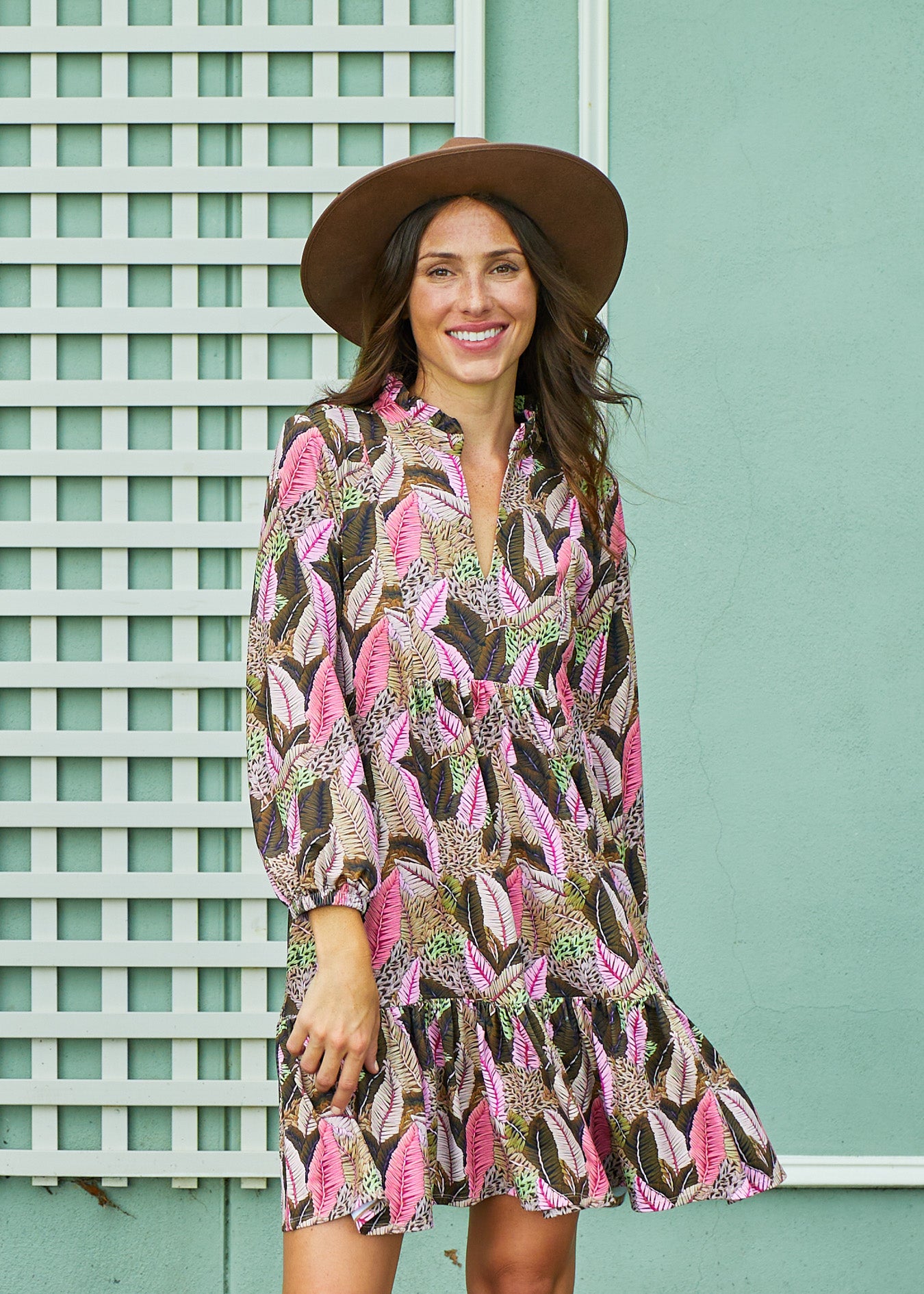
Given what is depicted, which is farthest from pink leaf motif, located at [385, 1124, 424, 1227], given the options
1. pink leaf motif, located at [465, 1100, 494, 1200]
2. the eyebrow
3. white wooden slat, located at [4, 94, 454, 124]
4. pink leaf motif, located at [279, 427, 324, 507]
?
white wooden slat, located at [4, 94, 454, 124]

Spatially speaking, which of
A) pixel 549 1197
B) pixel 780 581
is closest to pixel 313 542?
pixel 549 1197

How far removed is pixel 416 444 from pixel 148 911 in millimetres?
1608

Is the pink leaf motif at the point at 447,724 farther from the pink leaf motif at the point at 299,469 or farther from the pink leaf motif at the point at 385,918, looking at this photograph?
the pink leaf motif at the point at 299,469

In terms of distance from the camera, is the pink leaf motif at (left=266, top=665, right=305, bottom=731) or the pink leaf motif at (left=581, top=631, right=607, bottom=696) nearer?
the pink leaf motif at (left=266, top=665, right=305, bottom=731)

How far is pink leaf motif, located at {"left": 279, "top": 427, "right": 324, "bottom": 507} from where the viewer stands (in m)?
1.62

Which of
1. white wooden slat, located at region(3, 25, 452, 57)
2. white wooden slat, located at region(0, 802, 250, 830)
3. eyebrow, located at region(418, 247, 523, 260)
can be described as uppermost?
white wooden slat, located at region(3, 25, 452, 57)

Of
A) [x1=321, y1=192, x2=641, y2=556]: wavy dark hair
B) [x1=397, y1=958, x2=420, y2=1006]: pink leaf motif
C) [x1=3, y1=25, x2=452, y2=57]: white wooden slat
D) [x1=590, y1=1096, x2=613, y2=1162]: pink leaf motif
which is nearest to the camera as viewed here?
[x1=397, y1=958, x2=420, y2=1006]: pink leaf motif

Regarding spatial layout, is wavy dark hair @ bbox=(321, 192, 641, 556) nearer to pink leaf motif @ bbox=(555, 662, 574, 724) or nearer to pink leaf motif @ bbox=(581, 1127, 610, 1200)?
pink leaf motif @ bbox=(555, 662, 574, 724)

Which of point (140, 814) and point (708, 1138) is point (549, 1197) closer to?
point (708, 1138)

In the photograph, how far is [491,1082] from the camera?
1.57m

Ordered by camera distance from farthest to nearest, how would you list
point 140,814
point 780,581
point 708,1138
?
1. point 780,581
2. point 140,814
3. point 708,1138

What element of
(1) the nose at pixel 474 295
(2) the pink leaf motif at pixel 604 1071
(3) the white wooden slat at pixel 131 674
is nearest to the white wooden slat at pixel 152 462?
(3) the white wooden slat at pixel 131 674

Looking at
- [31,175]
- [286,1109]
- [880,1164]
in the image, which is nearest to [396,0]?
[31,175]

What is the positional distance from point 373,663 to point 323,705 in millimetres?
102
